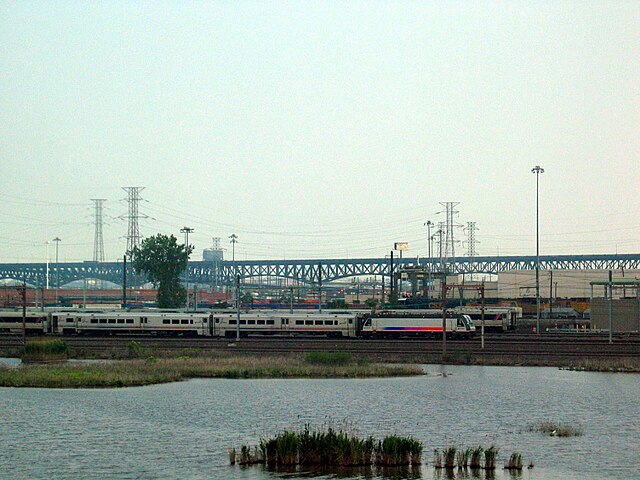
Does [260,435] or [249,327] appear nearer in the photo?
[260,435]

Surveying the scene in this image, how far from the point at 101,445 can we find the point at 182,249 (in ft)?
372

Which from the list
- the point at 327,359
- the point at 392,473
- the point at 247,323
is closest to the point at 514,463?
the point at 392,473

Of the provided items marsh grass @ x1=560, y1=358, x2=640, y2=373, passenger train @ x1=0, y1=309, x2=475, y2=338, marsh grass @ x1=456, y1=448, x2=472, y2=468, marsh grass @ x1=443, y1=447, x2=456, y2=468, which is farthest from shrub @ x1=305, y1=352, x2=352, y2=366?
marsh grass @ x1=443, y1=447, x2=456, y2=468

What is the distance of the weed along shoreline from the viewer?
A: 5966 centimetres

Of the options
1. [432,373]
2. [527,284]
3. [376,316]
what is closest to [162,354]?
[432,373]

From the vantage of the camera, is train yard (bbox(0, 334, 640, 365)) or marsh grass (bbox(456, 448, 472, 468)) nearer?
marsh grass (bbox(456, 448, 472, 468))

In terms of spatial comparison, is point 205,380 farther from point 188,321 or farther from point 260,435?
point 188,321

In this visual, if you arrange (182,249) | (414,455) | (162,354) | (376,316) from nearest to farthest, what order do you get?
(414,455)
(162,354)
(376,316)
(182,249)

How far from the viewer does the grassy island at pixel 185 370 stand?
59.6 m

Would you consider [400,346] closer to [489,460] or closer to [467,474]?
[489,460]

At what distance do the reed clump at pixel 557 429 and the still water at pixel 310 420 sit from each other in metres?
0.54

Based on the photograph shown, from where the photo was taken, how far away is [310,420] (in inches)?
Answer: 1807

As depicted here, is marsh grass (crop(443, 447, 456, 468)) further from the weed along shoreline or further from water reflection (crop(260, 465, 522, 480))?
the weed along shoreline

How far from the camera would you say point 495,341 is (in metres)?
90.9
